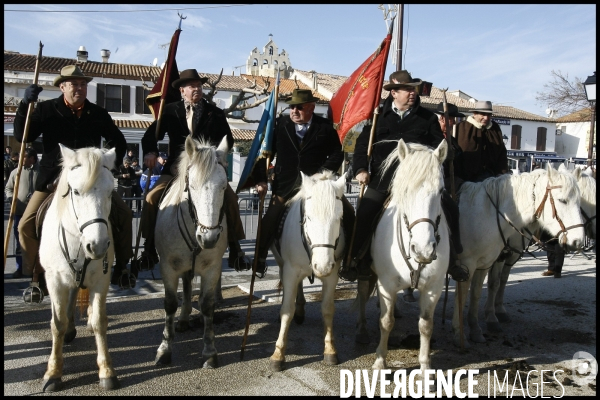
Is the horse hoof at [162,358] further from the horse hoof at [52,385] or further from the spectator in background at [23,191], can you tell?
the spectator in background at [23,191]

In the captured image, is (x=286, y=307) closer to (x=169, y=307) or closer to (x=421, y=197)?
(x=169, y=307)

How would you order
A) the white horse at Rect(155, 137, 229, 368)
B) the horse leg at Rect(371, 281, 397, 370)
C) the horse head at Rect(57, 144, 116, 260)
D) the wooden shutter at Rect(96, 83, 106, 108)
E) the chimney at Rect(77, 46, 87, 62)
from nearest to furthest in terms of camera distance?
the horse head at Rect(57, 144, 116, 260) → the white horse at Rect(155, 137, 229, 368) → the horse leg at Rect(371, 281, 397, 370) → the wooden shutter at Rect(96, 83, 106, 108) → the chimney at Rect(77, 46, 87, 62)

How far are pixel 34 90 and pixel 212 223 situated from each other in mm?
2309

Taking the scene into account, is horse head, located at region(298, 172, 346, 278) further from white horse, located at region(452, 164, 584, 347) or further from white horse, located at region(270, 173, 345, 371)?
white horse, located at region(452, 164, 584, 347)

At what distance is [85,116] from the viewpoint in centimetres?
508

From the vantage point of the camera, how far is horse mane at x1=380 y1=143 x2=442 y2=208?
4043 mm

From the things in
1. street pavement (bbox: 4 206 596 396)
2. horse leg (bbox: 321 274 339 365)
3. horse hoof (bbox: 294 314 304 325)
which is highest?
horse leg (bbox: 321 274 339 365)

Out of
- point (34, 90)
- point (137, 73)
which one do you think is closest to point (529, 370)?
point (34, 90)

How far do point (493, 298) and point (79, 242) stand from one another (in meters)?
5.04

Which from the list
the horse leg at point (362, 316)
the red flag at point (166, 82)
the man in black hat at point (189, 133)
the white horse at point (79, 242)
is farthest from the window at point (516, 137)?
the white horse at point (79, 242)

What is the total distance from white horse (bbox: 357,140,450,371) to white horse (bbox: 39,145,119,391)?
96.5 inches

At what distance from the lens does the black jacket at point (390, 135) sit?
5148 millimetres

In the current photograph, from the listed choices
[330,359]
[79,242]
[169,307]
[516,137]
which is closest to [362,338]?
[330,359]

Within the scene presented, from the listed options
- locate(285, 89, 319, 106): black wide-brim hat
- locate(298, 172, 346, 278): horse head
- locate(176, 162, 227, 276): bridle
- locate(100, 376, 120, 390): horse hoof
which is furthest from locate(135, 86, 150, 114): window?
locate(298, 172, 346, 278): horse head
